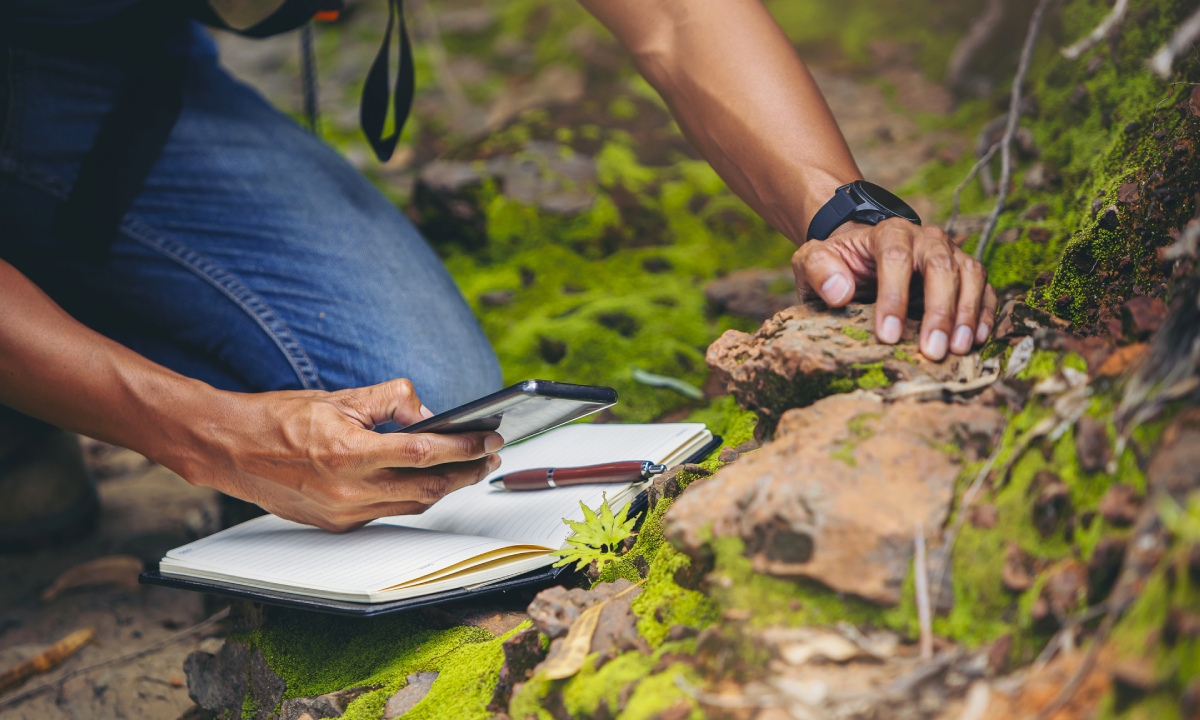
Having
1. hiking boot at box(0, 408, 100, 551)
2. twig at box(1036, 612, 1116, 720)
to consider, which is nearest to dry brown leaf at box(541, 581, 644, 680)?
twig at box(1036, 612, 1116, 720)

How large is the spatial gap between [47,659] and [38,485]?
907mm

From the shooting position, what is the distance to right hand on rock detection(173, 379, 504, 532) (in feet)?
5.62

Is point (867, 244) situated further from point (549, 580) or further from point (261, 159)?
point (261, 159)

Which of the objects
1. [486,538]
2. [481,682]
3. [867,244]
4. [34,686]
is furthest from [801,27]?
[34,686]

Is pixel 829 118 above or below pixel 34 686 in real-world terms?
above

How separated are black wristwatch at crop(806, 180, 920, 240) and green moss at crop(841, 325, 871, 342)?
13.9 inches

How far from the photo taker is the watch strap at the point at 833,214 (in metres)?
1.76

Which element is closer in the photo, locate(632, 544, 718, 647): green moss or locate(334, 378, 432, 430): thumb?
locate(632, 544, 718, 647): green moss

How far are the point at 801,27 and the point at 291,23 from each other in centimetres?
378

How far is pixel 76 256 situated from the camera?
100 inches

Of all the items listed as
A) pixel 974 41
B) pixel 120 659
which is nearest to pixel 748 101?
pixel 120 659

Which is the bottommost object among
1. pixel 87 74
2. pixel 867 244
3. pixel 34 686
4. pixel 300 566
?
pixel 34 686

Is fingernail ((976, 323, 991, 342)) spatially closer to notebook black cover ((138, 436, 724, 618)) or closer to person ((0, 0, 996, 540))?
person ((0, 0, 996, 540))

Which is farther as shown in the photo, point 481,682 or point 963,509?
point 481,682
